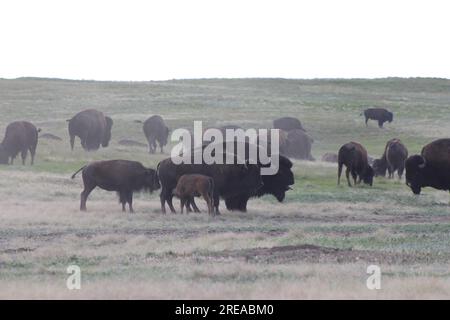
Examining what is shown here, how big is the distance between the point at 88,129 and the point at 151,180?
62.7 ft

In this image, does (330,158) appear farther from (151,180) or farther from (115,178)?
(115,178)

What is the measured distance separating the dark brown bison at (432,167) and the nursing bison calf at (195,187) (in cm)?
659

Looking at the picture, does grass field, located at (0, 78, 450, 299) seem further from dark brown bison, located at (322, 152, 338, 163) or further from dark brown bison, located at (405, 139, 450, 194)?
dark brown bison, located at (322, 152, 338, 163)

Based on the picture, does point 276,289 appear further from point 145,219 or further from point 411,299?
point 145,219

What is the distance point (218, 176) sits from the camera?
953 inches

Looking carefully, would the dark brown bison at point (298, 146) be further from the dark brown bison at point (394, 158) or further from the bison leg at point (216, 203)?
the bison leg at point (216, 203)

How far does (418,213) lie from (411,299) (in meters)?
13.4

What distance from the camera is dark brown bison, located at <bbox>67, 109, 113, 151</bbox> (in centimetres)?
4266

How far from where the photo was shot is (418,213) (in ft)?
80.5

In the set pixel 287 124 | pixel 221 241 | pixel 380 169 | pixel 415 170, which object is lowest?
pixel 380 169

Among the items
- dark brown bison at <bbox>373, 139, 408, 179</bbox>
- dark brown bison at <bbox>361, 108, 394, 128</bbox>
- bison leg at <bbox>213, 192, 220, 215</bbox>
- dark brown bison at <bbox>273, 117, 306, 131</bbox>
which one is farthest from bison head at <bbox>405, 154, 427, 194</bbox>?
dark brown bison at <bbox>361, 108, 394, 128</bbox>

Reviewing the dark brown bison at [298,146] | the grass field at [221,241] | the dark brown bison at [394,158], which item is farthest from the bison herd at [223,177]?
the dark brown bison at [298,146]

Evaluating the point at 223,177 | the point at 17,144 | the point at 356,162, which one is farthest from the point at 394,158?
the point at 17,144

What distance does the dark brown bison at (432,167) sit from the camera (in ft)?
86.6
